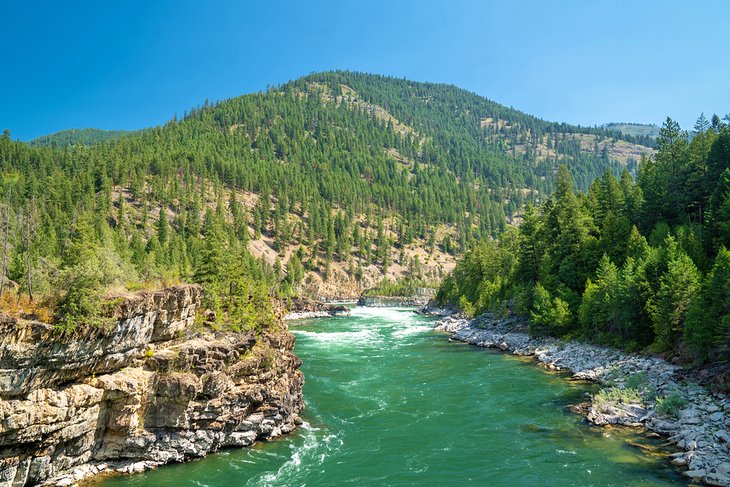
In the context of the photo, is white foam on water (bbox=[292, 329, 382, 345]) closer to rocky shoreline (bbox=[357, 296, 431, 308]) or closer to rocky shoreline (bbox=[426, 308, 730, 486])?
rocky shoreline (bbox=[426, 308, 730, 486])

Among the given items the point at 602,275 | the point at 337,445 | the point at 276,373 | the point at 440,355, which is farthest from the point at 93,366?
the point at 602,275

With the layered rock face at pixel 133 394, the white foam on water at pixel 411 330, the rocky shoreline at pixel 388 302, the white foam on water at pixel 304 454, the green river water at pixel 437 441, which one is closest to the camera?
the layered rock face at pixel 133 394

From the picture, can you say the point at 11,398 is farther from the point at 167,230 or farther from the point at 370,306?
the point at 370,306

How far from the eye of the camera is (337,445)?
2575 centimetres

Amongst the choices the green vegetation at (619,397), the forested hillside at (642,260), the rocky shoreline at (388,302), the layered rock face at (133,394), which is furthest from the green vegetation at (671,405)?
the rocky shoreline at (388,302)

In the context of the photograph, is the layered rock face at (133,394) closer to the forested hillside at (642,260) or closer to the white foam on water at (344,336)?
the forested hillside at (642,260)

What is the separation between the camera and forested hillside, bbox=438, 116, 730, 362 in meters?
35.7

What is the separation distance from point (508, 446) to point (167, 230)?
10811 cm

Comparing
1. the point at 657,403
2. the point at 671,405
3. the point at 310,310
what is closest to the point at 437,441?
the point at 657,403

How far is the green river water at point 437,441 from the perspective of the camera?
70.1 feet

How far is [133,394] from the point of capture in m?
22.4

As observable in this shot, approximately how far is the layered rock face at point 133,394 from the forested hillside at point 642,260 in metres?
29.7

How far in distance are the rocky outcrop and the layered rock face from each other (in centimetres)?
8290

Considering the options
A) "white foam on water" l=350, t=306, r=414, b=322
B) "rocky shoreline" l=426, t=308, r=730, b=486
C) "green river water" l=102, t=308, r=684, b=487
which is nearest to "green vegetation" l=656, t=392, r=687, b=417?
"rocky shoreline" l=426, t=308, r=730, b=486
